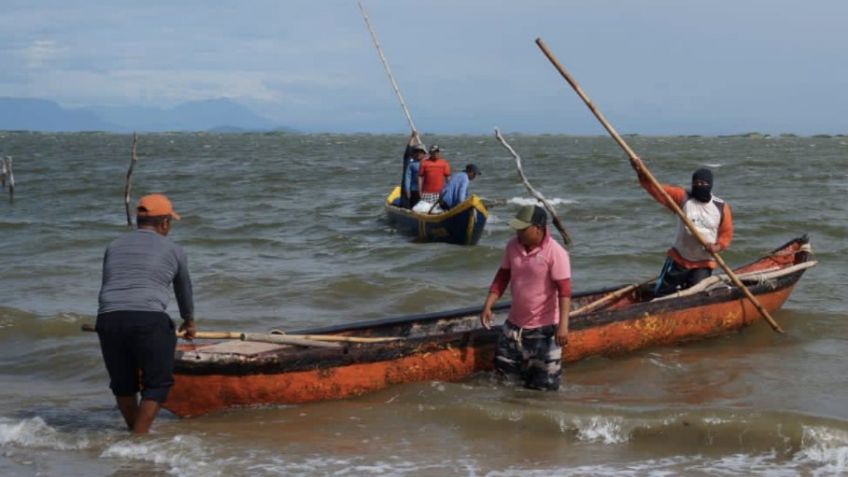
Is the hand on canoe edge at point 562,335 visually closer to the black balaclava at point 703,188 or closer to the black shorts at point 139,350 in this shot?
the black balaclava at point 703,188

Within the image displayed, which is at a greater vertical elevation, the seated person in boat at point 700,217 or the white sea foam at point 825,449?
the seated person in boat at point 700,217

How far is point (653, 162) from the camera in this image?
52.6 m

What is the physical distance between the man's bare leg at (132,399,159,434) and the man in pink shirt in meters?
2.55

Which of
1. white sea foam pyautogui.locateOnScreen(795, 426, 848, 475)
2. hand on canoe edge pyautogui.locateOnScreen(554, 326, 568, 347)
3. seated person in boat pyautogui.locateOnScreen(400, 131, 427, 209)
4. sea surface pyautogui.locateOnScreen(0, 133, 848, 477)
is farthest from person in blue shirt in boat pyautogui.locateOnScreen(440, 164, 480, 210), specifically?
white sea foam pyautogui.locateOnScreen(795, 426, 848, 475)

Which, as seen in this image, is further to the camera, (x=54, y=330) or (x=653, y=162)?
(x=653, y=162)

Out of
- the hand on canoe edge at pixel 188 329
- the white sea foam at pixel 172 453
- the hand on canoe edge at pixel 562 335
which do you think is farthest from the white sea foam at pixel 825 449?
the hand on canoe edge at pixel 188 329

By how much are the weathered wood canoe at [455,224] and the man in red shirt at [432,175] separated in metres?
0.43

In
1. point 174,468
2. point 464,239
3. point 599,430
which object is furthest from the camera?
point 464,239

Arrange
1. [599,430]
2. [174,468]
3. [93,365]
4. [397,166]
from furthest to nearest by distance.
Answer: [397,166] → [93,365] → [599,430] → [174,468]

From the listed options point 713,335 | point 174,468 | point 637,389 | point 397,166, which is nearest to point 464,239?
point 713,335

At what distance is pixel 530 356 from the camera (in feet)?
25.3

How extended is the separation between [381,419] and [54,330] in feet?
17.3

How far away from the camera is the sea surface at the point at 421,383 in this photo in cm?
672

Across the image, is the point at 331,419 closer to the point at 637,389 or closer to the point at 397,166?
the point at 637,389
